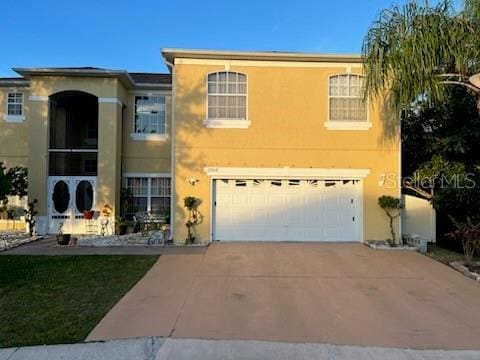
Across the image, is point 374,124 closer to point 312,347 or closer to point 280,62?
point 280,62

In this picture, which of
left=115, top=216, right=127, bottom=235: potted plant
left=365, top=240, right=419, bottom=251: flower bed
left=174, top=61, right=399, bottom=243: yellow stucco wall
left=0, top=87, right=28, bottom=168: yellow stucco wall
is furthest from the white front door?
left=365, top=240, right=419, bottom=251: flower bed

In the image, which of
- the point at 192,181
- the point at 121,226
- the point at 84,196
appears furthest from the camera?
the point at 84,196

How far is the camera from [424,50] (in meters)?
9.96

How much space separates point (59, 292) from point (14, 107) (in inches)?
552

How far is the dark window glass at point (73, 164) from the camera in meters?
18.3

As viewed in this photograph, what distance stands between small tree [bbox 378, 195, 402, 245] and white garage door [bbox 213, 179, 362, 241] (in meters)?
0.76

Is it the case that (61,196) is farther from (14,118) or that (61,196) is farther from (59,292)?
(59,292)

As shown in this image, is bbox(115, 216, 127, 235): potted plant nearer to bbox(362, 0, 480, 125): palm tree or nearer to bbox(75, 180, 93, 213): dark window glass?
bbox(75, 180, 93, 213): dark window glass

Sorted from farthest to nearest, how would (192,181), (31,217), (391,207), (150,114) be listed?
(150,114)
(31,217)
(192,181)
(391,207)

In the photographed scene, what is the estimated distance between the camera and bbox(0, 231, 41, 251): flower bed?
14000mm

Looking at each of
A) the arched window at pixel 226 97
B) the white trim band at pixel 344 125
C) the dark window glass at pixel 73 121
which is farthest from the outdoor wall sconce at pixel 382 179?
the dark window glass at pixel 73 121

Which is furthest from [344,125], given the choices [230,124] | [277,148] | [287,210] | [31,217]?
[31,217]

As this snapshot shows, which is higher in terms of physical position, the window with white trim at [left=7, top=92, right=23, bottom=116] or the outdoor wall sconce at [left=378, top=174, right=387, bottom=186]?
the window with white trim at [left=7, top=92, right=23, bottom=116]

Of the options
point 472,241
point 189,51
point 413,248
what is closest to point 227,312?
point 472,241
